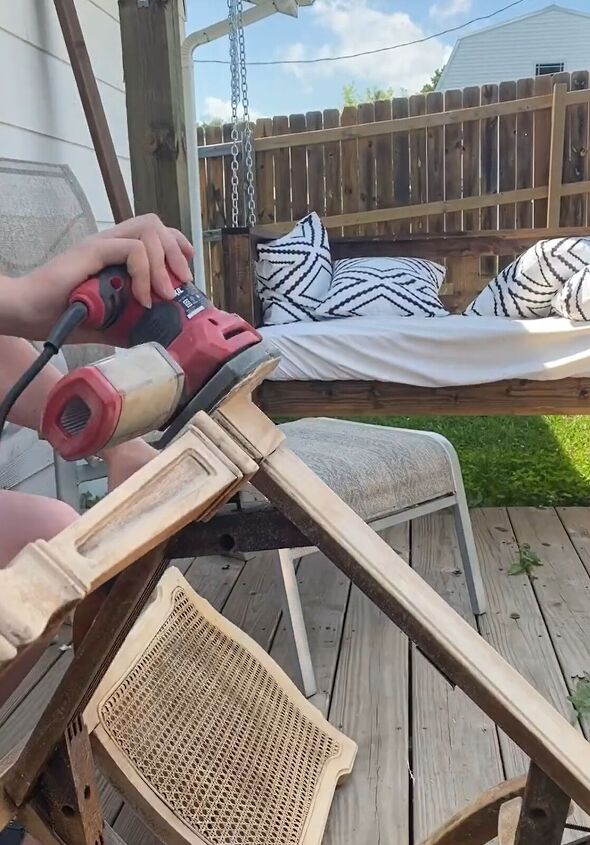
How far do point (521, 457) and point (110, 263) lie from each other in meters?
2.68

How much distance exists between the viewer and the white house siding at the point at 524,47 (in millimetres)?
15180

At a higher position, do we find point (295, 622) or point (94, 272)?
point (94, 272)

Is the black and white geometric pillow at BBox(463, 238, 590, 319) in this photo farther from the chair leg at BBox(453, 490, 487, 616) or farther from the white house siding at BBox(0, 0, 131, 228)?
the white house siding at BBox(0, 0, 131, 228)

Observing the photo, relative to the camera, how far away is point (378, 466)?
1617 millimetres

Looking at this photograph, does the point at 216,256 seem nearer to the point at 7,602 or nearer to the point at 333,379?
the point at 333,379

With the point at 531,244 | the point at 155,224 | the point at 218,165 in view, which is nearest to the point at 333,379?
the point at 531,244

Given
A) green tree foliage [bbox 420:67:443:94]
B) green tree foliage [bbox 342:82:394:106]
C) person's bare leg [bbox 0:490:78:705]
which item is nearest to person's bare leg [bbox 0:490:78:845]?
person's bare leg [bbox 0:490:78:705]

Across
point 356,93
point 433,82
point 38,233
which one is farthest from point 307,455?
point 356,93

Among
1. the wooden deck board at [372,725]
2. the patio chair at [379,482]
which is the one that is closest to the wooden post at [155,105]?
the patio chair at [379,482]

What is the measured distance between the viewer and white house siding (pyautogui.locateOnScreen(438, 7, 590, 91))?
598 inches

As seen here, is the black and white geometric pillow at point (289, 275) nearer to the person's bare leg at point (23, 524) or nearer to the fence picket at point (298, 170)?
the person's bare leg at point (23, 524)

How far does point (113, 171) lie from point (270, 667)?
160 centimetres

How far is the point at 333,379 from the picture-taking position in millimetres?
2633

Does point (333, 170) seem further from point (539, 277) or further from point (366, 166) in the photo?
point (539, 277)
